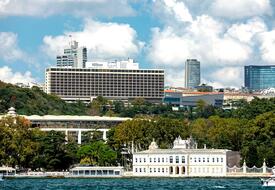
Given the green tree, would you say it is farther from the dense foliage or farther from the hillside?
the hillside

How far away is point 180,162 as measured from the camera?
123562 mm

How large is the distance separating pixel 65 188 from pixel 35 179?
21381 mm

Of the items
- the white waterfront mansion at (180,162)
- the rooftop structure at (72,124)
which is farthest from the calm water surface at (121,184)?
the rooftop structure at (72,124)

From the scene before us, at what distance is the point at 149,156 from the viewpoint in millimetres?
124062

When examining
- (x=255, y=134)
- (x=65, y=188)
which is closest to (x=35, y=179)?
(x=65, y=188)

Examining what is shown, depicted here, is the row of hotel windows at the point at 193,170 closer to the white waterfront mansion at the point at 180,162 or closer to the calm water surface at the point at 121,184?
the white waterfront mansion at the point at 180,162

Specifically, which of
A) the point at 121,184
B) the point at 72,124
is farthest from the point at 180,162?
the point at 72,124

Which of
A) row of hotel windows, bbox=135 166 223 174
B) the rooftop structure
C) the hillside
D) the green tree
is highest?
the hillside

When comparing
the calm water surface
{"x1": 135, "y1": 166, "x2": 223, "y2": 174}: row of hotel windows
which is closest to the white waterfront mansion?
{"x1": 135, "y1": 166, "x2": 223, "y2": 174}: row of hotel windows

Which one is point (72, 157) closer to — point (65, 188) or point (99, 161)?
point (99, 161)

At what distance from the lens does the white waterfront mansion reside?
123m

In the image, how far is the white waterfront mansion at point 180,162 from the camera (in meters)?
123

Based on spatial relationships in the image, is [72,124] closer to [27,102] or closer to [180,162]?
[27,102]

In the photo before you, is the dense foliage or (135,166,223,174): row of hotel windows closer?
(135,166,223,174): row of hotel windows
